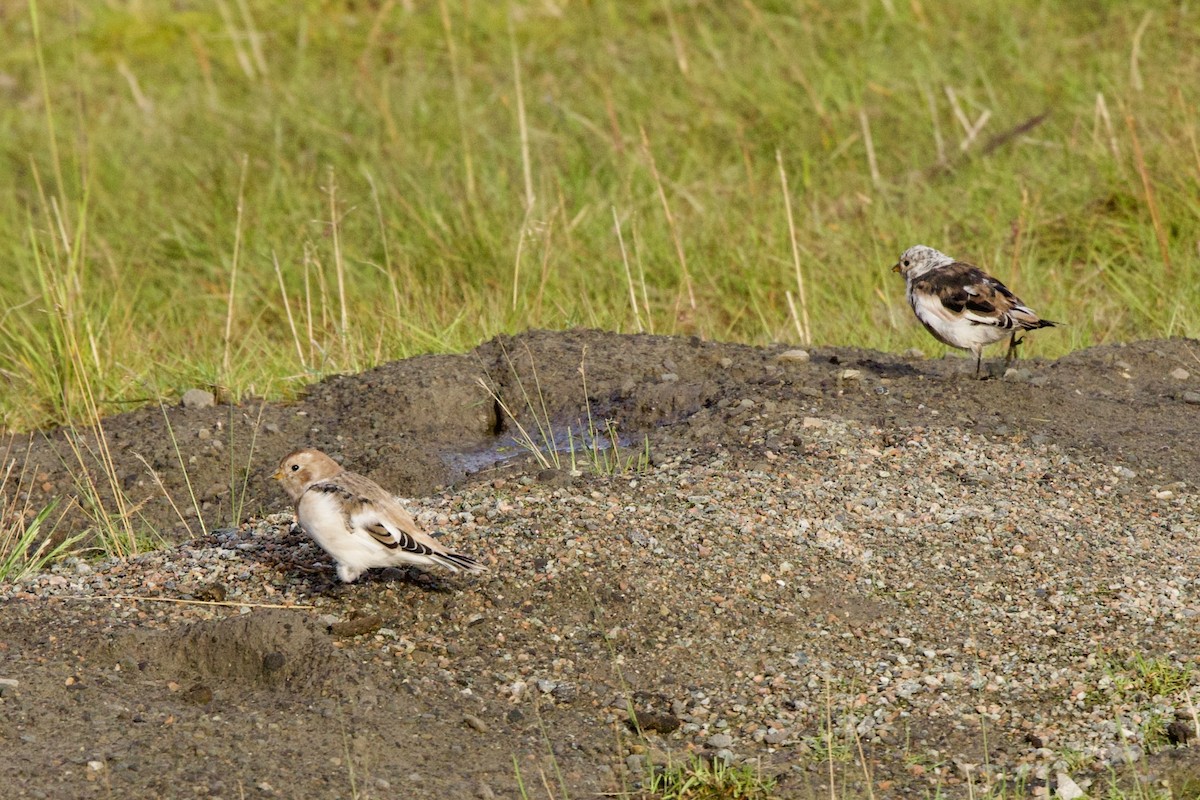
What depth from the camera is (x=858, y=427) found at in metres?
4.88

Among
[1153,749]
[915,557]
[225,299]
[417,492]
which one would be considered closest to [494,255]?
[225,299]

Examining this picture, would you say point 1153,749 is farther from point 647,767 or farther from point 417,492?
point 417,492

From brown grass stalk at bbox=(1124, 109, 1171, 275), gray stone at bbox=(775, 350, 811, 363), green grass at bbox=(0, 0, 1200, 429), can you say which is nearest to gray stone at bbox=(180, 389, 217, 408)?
green grass at bbox=(0, 0, 1200, 429)

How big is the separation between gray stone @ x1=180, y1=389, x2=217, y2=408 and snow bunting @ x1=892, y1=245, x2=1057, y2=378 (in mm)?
2781

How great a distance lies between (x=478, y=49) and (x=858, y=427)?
659 centimetres

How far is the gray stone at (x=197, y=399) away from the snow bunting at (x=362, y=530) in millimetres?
1816

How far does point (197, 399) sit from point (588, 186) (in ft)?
9.36

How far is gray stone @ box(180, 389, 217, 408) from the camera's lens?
5.93 meters

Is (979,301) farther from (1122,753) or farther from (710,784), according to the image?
(710,784)

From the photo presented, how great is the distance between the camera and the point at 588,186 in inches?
317

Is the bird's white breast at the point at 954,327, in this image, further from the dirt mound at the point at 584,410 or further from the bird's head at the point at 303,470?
the bird's head at the point at 303,470

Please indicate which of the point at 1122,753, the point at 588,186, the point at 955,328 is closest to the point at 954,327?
the point at 955,328

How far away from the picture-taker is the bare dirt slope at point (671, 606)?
11.3ft

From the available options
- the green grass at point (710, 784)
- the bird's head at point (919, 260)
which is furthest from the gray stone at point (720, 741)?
the bird's head at point (919, 260)
